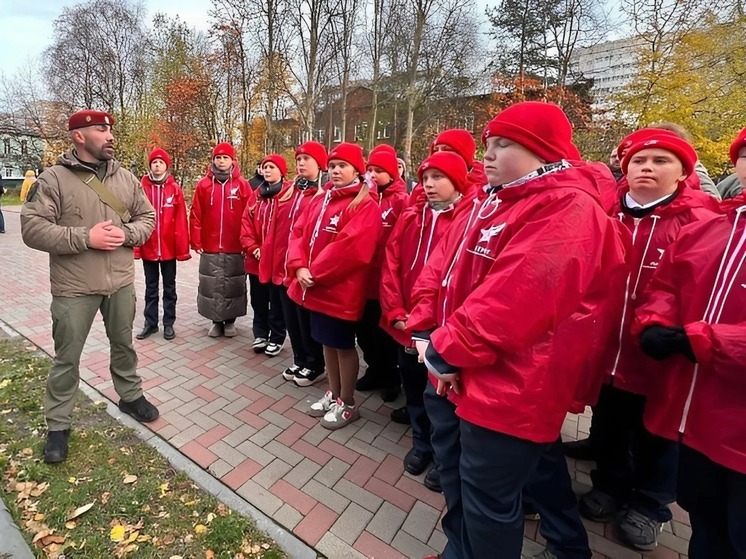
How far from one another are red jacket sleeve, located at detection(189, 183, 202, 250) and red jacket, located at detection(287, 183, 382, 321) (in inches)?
86.6

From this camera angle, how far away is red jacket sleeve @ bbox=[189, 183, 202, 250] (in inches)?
191

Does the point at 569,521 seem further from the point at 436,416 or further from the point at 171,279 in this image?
the point at 171,279

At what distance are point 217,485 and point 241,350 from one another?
2.32m

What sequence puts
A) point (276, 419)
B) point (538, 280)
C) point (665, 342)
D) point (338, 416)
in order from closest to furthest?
point (538, 280)
point (665, 342)
point (338, 416)
point (276, 419)

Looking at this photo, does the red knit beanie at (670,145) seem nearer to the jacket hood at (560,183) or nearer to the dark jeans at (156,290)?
the jacket hood at (560,183)

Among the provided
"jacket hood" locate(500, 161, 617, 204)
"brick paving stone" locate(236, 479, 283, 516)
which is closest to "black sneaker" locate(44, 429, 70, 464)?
"brick paving stone" locate(236, 479, 283, 516)

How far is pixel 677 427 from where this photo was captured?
1.57 meters

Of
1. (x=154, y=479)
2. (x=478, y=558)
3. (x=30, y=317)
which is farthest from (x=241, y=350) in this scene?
(x=478, y=558)

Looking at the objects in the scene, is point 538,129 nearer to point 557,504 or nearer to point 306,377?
point 557,504

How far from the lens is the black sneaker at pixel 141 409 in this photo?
3.28 meters

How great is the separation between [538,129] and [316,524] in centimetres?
229

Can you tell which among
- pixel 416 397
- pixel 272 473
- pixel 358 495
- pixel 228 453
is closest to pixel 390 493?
pixel 358 495

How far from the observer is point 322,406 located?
3.49m

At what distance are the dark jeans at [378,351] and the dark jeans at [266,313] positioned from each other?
3.92 ft
